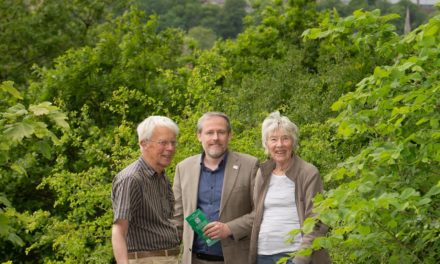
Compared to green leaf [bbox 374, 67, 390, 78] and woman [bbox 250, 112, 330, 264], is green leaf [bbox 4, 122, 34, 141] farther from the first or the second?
woman [bbox 250, 112, 330, 264]

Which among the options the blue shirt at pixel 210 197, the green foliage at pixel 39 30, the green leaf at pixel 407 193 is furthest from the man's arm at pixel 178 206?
the green foliage at pixel 39 30

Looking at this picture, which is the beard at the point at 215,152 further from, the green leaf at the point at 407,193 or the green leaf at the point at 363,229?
the green leaf at the point at 407,193

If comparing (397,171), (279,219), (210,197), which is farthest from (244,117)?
(397,171)

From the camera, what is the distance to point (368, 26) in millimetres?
5695

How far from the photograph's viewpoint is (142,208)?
223 inches

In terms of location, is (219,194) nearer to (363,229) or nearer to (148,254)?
(148,254)

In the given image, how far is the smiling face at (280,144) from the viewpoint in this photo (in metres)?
6.12

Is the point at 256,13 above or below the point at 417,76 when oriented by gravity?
above

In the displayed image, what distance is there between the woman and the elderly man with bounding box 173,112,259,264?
169 mm

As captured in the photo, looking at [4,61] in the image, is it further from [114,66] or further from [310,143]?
[310,143]

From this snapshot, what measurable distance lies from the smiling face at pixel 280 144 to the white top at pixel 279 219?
0.15 meters

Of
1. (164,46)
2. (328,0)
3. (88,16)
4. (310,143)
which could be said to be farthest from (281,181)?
(328,0)

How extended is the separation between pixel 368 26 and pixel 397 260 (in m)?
1.56

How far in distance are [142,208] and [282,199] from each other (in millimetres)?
980
